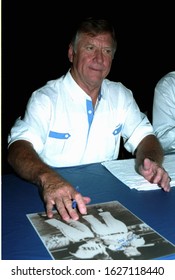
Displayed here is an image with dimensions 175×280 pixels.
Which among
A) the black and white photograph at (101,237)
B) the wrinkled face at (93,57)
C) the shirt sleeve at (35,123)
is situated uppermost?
the wrinkled face at (93,57)

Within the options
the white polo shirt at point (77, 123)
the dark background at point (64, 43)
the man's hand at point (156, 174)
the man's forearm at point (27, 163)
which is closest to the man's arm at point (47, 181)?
the man's forearm at point (27, 163)

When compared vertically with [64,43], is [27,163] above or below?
below

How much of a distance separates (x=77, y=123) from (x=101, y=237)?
0.77m

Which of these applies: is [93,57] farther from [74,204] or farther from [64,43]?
[64,43]

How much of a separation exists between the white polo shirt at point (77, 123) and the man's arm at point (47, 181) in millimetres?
153

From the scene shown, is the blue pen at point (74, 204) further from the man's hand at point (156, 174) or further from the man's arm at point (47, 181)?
the man's hand at point (156, 174)

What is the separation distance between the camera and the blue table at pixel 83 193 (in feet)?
2.24

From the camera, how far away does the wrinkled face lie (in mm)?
1412

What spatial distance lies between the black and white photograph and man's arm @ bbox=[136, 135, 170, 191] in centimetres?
22

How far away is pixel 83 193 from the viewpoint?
0.96 meters

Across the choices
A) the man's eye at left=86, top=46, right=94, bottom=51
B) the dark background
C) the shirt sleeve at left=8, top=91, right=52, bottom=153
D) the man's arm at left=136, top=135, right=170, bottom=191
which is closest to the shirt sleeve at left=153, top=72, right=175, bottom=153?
the man's arm at left=136, top=135, right=170, bottom=191

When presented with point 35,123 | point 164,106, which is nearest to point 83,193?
point 35,123
